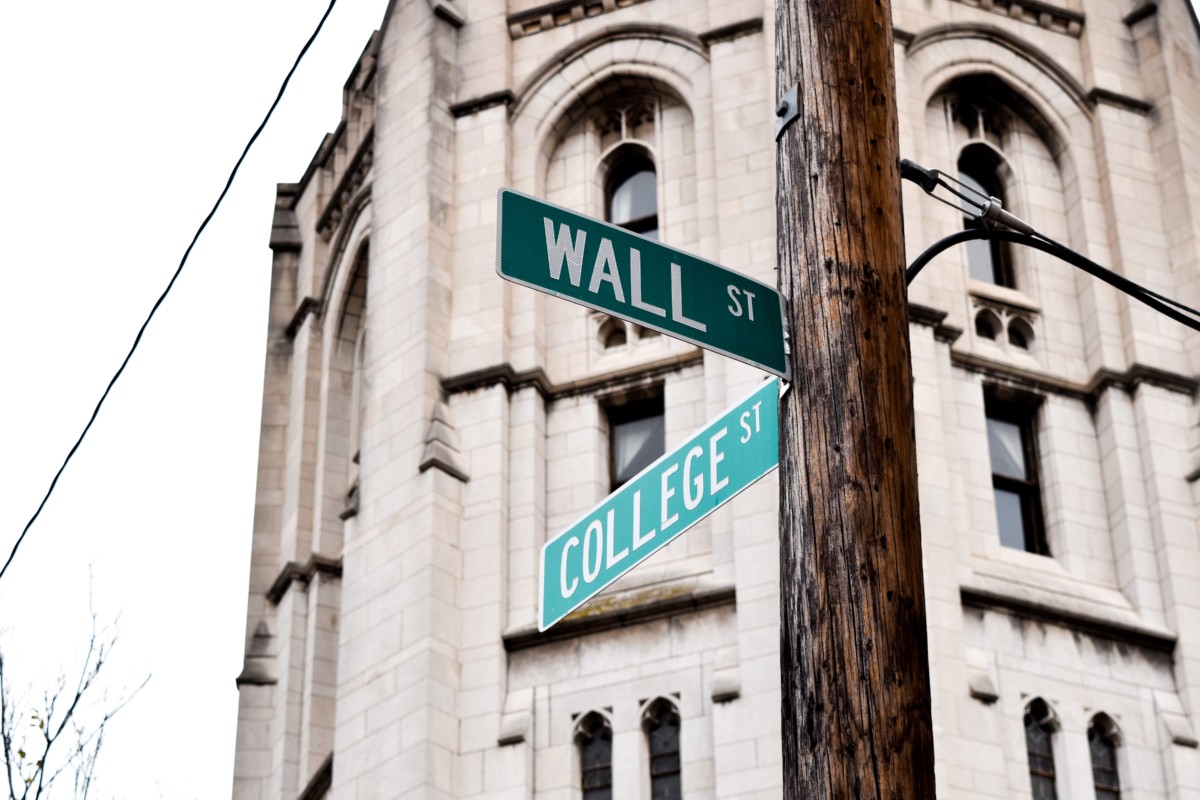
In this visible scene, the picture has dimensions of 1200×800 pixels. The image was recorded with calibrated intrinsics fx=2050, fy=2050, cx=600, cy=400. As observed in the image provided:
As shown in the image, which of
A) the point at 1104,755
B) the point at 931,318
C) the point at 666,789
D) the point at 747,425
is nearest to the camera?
the point at 747,425

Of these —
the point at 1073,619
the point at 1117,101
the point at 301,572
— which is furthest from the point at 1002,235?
the point at 301,572

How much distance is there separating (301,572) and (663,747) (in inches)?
273

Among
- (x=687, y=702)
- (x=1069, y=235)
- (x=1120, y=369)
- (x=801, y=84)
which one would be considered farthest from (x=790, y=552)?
(x=1069, y=235)

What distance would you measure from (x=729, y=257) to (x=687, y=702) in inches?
194

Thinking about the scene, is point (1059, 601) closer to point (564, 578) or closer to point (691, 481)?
point (564, 578)

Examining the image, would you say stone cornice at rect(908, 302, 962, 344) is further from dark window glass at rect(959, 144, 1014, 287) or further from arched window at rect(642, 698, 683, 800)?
arched window at rect(642, 698, 683, 800)

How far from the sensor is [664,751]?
1966cm

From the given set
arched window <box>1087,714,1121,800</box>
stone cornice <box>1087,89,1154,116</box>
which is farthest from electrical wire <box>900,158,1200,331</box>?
stone cornice <box>1087,89,1154,116</box>

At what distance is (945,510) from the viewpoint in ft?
66.7

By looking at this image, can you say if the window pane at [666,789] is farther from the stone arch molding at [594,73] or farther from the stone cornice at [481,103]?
the stone cornice at [481,103]

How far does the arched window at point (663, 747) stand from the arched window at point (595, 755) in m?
0.42

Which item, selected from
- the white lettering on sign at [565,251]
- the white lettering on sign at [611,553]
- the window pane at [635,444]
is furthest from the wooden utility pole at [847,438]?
the window pane at [635,444]

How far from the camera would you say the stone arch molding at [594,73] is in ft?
78.4

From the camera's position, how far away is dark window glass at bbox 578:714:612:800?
19703mm
